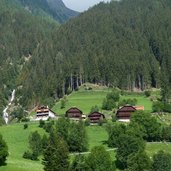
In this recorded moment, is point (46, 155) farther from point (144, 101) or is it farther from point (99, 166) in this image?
point (144, 101)

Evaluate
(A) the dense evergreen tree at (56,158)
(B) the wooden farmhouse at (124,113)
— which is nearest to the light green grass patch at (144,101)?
(B) the wooden farmhouse at (124,113)

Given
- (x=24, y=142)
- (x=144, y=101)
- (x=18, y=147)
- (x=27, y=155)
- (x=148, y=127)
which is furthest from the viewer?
(x=144, y=101)

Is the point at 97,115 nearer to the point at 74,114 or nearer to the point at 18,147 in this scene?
the point at 74,114

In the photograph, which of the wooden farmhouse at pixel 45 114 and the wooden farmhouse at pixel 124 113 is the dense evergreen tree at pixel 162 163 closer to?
the wooden farmhouse at pixel 124 113

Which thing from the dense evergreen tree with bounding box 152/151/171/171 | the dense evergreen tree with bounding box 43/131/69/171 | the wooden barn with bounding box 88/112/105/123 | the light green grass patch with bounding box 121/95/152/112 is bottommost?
the dense evergreen tree with bounding box 152/151/171/171

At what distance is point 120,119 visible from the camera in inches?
5778

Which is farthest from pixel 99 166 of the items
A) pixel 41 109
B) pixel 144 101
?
pixel 144 101

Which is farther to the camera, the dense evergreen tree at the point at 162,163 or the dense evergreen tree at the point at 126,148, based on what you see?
the dense evergreen tree at the point at 126,148

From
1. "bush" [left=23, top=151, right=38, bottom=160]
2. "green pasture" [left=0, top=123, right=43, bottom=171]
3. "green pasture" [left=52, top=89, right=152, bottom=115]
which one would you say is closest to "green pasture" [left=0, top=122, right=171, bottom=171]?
"green pasture" [left=0, top=123, right=43, bottom=171]

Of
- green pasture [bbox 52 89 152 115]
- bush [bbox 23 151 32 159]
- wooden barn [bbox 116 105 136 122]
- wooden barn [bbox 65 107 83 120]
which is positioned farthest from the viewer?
green pasture [bbox 52 89 152 115]

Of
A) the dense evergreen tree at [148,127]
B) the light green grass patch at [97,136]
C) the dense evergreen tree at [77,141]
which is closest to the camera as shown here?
the dense evergreen tree at [77,141]

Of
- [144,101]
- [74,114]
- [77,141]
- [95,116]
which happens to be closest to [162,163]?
[77,141]

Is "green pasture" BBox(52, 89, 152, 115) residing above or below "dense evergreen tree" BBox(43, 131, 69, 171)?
above

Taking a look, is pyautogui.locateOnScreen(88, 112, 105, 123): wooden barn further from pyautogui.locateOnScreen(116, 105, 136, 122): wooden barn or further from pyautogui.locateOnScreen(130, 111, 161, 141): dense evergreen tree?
pyautogui.locateOnScreen(130, 111, 161, 141): dense evergreen tree
